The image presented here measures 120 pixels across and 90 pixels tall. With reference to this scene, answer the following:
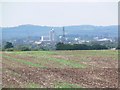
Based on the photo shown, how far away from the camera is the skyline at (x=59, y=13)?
925 centimetres

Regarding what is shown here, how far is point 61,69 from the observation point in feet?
30.8

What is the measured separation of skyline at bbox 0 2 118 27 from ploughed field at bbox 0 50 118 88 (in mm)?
449

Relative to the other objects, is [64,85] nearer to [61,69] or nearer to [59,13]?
[61,69]

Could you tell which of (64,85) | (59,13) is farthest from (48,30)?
(64,85)

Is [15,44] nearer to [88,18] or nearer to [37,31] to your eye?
[37,31]

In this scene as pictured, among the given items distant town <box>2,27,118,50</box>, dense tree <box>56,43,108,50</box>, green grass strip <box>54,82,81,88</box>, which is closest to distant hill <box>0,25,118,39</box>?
distant town <box>2,27,118,50</box>

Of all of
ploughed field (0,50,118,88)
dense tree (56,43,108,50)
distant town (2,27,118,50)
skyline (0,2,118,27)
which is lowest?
ploughed field (0,50,118,88)

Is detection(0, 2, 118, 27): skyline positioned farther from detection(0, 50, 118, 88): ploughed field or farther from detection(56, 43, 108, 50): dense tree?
detection(0, 50, 118, 88): ploughed field

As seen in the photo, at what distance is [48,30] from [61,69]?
61 centimetres

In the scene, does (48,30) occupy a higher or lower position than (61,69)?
higher

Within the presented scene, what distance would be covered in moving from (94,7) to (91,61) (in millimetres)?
807

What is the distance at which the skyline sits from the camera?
9250mm

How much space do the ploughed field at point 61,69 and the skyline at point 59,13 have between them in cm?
45

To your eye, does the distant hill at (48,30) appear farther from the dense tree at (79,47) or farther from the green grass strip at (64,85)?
the green grass strip at (64,85)
